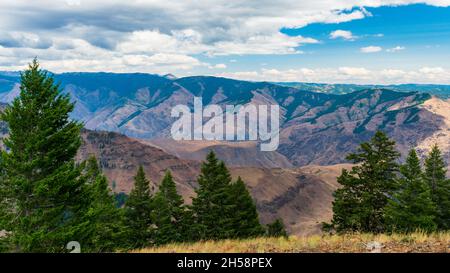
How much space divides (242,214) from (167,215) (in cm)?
1084

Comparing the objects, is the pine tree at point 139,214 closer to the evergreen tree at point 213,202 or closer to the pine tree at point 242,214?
the evergreen tree at point 213,202

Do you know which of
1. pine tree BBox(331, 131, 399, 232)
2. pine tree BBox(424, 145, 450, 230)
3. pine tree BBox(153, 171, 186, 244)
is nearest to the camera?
pine tree BBox(331, 131, 399, 232)

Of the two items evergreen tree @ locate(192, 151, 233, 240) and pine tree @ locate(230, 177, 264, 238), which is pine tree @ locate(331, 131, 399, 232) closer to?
pine tree @ locate(230, 177, 264, 238)

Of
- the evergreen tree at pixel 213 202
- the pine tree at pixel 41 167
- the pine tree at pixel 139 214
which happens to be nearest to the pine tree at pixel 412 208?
the evergreen tree at pixel 213 202

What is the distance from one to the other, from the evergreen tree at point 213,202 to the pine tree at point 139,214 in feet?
22.5

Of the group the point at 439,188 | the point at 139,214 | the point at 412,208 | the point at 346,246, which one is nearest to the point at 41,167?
the point at 346,246

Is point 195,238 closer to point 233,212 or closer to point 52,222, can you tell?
point 233,212

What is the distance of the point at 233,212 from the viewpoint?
172ft

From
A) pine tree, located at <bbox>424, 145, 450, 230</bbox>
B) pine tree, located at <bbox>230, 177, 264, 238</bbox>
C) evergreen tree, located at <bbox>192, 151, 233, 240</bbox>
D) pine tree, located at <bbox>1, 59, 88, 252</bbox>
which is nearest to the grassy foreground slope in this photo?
pine tree, located at <bbox>1, 59, 88, 252</bbox>

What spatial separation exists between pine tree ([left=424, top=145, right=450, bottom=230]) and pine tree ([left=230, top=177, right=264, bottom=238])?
72.3 ft

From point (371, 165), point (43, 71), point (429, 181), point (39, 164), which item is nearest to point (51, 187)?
point (39, 164)

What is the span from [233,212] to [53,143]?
32992 millimetres

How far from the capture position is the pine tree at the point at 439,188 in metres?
42.2

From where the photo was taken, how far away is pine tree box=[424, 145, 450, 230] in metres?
42.2
